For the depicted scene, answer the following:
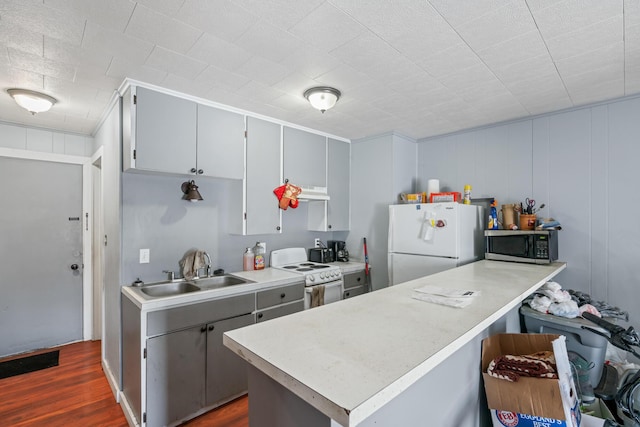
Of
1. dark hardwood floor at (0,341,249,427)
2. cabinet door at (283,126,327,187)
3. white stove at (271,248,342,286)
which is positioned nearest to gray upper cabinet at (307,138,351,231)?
cabinet door at (283,126,327,187)

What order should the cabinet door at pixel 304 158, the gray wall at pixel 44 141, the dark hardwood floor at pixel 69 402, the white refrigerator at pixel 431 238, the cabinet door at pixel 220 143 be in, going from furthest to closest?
the cabinet door at pixel 304 158 → the gray wall at pixel 44 141 → the white refrigerator at pixel 431 238 → the cabinet door at pixel 220 143 → the dark hardwood floor at pixel 69 402

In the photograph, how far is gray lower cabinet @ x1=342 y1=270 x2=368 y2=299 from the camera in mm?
3311

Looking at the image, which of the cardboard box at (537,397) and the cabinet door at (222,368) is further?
the cabinet door at (222,368)

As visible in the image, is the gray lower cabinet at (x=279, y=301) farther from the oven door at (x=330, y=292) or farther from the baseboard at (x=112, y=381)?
the baseboard at (x=112, y=381)

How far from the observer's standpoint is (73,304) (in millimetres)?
3443

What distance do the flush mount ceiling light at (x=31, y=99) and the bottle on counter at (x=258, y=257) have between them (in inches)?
82.2

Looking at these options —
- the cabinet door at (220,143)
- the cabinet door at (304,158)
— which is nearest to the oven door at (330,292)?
the cabinet door at (304,158)

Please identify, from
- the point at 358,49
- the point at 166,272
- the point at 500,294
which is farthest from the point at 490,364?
the point at 166,272

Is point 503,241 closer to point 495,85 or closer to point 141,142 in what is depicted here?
point 495,85

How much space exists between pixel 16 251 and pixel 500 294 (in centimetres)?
438

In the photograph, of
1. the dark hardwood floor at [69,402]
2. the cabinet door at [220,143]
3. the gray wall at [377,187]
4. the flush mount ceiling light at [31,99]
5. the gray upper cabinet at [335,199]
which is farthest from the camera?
the gray upper cabinet at [335,199]

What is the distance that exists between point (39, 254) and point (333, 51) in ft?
12.2

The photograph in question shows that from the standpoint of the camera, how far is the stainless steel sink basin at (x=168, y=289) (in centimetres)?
234

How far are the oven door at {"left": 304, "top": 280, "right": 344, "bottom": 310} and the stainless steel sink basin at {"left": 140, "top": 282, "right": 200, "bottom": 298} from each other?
3.13ft
